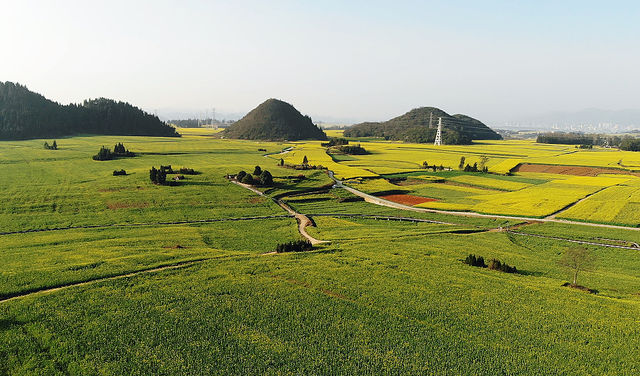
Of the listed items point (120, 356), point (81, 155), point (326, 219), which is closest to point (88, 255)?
point (120, 356)

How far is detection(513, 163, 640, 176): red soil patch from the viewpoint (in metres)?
124

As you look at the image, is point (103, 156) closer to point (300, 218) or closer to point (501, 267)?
point (300, 218)

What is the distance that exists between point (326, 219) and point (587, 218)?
48.4 meters

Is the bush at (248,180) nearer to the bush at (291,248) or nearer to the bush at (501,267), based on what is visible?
the bush at (291,248)

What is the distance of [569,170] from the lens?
428 feet

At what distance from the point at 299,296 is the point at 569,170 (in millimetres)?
139259

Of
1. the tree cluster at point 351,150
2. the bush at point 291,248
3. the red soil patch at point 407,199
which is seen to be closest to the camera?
the bush at point 291,248

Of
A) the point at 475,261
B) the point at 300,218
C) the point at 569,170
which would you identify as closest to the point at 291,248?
the point at 475,261

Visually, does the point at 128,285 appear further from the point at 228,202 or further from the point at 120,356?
the point at 228,202

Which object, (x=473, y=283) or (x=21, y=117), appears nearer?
(x=473, y=283)

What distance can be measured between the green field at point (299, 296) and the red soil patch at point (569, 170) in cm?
6789

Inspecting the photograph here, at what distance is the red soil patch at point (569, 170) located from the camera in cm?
12356

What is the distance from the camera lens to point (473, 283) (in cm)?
3284

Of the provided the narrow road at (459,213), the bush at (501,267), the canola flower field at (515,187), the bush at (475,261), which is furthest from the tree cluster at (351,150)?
the bush at (501,267)
